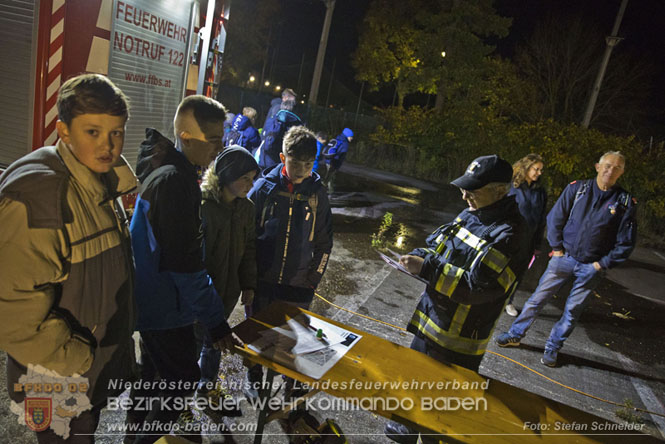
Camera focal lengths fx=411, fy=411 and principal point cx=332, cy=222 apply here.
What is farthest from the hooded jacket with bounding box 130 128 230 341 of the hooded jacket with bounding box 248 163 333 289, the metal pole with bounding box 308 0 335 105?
the metal pole with bounding box 308 0 335 105

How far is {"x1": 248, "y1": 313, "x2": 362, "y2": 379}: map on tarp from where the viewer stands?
6.73 ft

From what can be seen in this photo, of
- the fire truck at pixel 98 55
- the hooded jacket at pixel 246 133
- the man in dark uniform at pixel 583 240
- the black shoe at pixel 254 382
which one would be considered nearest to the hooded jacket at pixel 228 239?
the black shoe at pixel 254 382

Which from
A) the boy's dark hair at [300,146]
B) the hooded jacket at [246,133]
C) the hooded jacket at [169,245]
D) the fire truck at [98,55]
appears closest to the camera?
the hooded jacket at [169,245]

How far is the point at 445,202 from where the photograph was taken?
1275 centimetres

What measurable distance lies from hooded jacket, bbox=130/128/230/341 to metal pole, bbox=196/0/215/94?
3.32 m

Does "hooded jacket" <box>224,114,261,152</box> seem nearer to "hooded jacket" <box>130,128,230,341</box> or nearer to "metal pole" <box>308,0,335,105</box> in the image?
"hooded jacket" <box>130,128,230,341</box>

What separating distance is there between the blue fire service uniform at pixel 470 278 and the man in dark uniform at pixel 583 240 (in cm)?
210

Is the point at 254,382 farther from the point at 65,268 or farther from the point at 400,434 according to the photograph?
the point at 65,268

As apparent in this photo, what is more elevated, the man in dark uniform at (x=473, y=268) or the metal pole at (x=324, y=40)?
the metal pole at (x=324, y=40)

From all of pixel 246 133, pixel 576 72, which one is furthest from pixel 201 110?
pixel 576 72

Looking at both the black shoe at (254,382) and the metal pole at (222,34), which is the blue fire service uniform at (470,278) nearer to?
the black shoe at (254,382)

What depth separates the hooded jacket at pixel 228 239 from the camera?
243 centimetres

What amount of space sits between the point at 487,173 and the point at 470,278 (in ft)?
2.08

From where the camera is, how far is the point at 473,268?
238 centimetres
